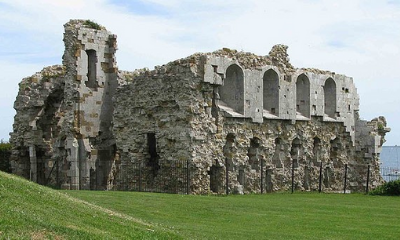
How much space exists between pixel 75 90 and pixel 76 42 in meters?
2.12

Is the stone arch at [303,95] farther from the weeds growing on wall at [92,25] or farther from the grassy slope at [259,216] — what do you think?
the weeds growing on wall at [92,25]

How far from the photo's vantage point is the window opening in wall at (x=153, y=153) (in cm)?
3453

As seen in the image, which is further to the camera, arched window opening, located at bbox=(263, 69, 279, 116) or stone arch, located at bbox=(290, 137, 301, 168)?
stone arch, located at bbox=(290, 137, 301, 168)

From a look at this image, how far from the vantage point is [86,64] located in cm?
3572

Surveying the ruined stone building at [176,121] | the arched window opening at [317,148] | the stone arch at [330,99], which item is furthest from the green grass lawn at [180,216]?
the stone arch at [330,99]

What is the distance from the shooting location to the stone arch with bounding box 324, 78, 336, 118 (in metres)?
41.4

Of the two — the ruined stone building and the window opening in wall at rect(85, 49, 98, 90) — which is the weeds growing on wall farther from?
the window opening in wall at rect(85, 49, 98, 90)

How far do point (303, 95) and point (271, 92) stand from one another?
113 inches

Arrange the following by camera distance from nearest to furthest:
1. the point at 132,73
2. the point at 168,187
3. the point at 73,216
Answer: the point at 73,216, the point at 168,187, the point at 132,73

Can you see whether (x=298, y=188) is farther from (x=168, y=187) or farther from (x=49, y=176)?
(x=49, y=176)

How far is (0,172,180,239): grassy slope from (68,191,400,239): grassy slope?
162cm

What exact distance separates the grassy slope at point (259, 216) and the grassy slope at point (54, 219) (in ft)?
5.32

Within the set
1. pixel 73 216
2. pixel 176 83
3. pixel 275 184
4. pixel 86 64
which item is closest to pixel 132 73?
pixel 86 64

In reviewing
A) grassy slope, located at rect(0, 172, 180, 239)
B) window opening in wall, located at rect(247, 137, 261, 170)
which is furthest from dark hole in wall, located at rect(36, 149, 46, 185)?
grassy slope, located at rect(0, 172, 180, 239)
